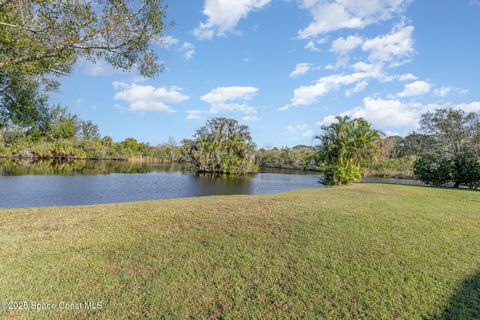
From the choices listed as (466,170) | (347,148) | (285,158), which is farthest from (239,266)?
(285,158)

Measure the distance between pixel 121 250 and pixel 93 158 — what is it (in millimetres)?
91687

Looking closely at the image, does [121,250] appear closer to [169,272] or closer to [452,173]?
[169,272]

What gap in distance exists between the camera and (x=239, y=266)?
485 centimetres

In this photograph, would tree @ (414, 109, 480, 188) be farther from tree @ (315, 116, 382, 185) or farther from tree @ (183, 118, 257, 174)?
tree @ (183, 118, 257, 174)

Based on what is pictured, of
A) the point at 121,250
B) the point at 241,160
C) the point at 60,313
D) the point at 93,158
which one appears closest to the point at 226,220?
the point at 121,250

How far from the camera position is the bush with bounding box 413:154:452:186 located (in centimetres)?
2261

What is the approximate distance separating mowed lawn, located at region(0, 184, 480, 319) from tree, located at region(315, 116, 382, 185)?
14930 mm

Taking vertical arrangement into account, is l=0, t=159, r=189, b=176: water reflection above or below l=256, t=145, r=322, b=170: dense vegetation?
below

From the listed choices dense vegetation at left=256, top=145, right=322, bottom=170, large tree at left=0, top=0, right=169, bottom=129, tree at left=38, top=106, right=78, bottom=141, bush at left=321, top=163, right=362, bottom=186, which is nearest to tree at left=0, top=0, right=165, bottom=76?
large tree at left=0, top=0, right=169, bottom=129

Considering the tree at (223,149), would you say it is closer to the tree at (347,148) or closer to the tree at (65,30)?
the tree at (347,148)

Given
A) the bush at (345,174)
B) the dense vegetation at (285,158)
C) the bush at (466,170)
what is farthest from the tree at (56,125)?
the dense vegetation at (285,158)

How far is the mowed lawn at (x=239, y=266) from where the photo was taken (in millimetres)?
3727

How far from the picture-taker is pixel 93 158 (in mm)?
85812

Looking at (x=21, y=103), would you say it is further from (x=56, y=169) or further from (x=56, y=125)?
(x=56, y=169)
